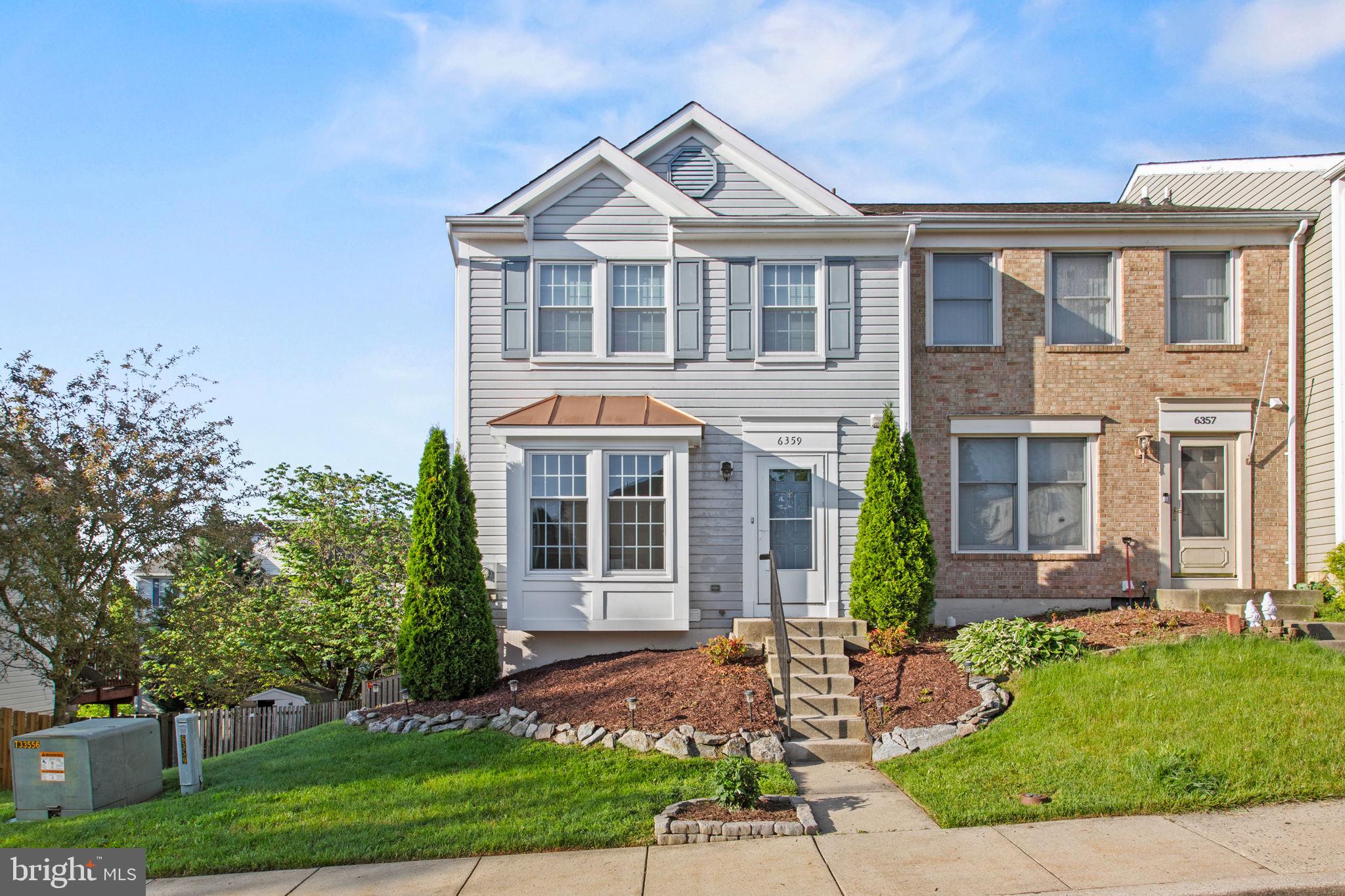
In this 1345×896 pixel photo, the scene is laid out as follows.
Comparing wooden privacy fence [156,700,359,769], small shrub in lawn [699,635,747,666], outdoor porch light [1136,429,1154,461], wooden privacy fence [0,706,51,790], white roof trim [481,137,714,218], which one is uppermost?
white roof trim [481,137,714,218]

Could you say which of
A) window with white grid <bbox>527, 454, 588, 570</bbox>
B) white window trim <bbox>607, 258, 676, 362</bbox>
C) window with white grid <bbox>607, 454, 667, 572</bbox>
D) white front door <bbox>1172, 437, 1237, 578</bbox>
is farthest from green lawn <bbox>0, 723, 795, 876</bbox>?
white front door <bbox>1172, 437, 1237, 578</bbox>

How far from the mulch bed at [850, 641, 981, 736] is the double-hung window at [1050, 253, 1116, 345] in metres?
5.25

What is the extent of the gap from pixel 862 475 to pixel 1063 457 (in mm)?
3009

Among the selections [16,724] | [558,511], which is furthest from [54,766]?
[558,511]

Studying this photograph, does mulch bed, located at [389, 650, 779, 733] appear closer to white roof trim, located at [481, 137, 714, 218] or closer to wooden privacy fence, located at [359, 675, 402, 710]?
wooden privacy fence, located at [359, 675, 402, 710]

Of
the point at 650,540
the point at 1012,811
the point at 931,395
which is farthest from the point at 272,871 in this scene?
the point at 931,395

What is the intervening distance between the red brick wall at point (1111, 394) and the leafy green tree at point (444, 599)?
6.23 m

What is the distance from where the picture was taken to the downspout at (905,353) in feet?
44.5

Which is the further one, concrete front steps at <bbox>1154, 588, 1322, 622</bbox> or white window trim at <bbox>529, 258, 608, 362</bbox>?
white window trim at <bbox>529, 258, 608, 362</bbox>

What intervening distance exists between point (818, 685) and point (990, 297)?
6.69m

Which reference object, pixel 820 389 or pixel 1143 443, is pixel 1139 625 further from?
pixel 820 389

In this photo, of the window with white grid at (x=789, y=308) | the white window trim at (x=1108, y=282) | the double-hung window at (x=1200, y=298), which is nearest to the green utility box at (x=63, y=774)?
the window with white grid at (x=789, y=308)

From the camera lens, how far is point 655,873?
6387mm

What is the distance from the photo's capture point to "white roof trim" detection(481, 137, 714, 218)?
1353 cm
